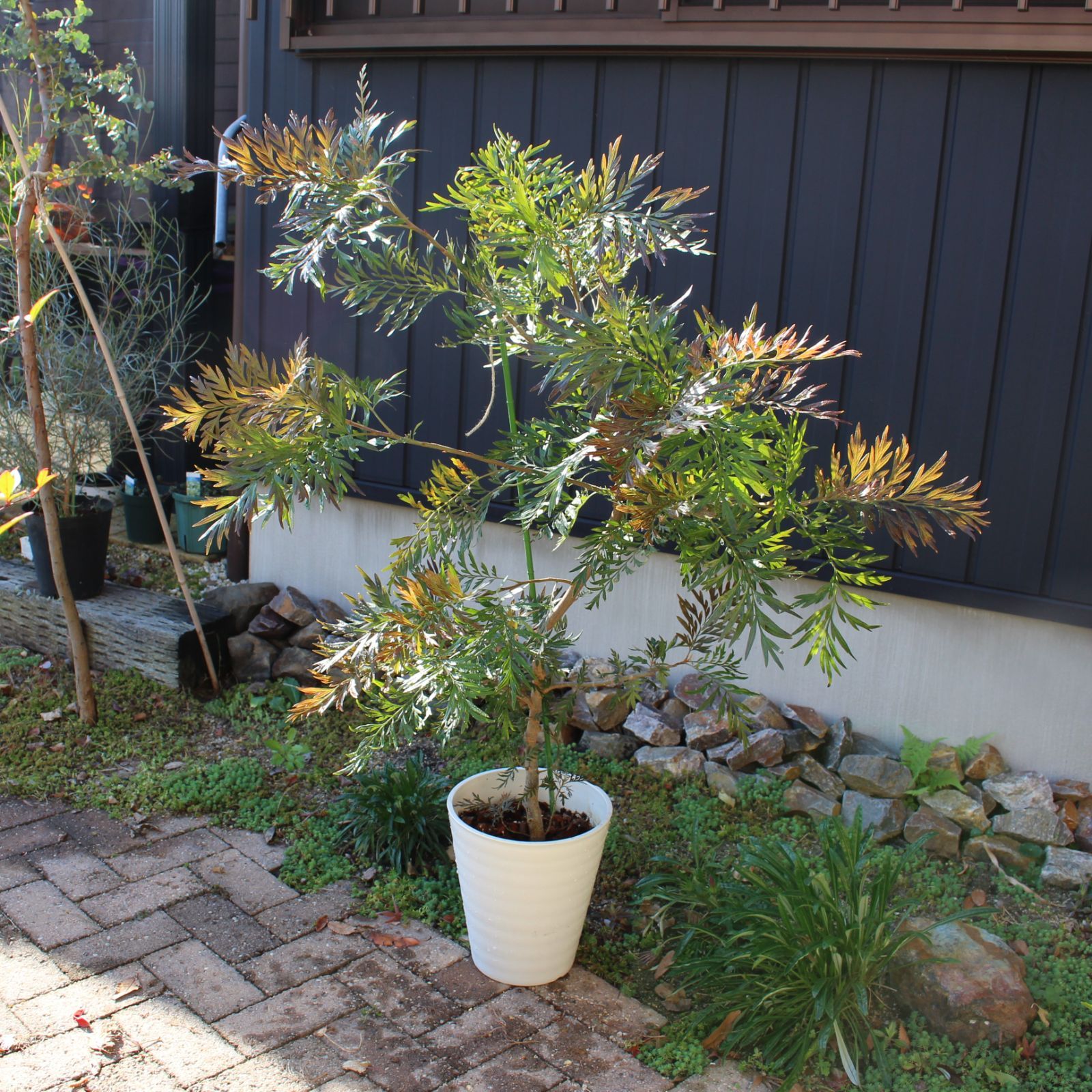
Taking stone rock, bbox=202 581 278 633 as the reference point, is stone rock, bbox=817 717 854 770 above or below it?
below

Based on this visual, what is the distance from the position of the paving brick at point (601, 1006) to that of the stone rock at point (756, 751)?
3.70ft

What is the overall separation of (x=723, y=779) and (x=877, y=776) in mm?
505

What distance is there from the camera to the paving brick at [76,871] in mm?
3090

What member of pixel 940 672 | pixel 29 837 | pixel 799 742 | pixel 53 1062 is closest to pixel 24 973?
pixel 53 1062

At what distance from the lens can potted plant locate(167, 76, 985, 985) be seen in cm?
211

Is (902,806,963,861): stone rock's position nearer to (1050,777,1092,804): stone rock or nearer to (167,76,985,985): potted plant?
(1050,777,1092,804): stone rock

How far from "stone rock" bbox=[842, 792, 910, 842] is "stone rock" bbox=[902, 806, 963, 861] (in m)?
0.04

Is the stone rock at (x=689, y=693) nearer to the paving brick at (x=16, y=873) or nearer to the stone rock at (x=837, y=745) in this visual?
the stone rock at (x=837, y=745)

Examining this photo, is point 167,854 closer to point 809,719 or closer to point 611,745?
point 611,745

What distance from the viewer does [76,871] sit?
3.18m

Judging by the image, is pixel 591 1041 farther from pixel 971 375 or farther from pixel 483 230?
pixel 971 375

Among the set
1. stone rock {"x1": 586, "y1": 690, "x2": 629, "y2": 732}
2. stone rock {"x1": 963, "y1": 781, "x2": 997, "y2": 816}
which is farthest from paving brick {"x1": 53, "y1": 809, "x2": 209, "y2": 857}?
stone rock {"x1": 963, "y1": 781, "x2": 997, "y2": 816}

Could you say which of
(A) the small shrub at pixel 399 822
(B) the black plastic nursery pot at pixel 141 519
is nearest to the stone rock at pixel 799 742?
(A) the small shrub at pixel 399 822

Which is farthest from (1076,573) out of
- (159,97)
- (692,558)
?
(159,97)
